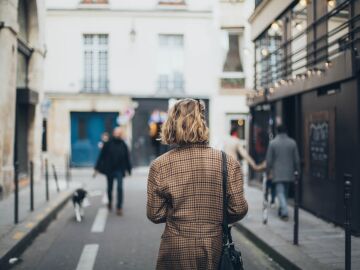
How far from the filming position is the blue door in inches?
1056

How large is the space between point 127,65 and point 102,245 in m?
19.5

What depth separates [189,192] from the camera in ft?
10.6

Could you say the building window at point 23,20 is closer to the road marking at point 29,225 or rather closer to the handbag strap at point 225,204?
the road marking at point 29,225

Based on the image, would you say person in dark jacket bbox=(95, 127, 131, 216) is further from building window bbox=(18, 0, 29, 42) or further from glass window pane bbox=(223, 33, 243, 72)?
glass window pane bbox=(223, 33, 243, 72)

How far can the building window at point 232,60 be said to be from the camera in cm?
2656

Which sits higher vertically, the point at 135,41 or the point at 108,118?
the point at 135,41

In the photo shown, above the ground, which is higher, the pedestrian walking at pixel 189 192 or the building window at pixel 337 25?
the building window at pixel 337 25

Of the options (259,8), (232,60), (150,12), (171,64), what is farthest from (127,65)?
(259,8)

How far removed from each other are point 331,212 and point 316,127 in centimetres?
174

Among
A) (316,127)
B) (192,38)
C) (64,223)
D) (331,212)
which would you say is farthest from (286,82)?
(192,38)

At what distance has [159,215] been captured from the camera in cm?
330

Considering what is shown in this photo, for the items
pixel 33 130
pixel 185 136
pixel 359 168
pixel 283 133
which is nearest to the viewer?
pixel 185 136

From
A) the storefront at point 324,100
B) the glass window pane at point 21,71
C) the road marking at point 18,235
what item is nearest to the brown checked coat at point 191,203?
the road marking at point 18,235

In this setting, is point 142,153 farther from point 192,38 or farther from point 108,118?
point 192,38
